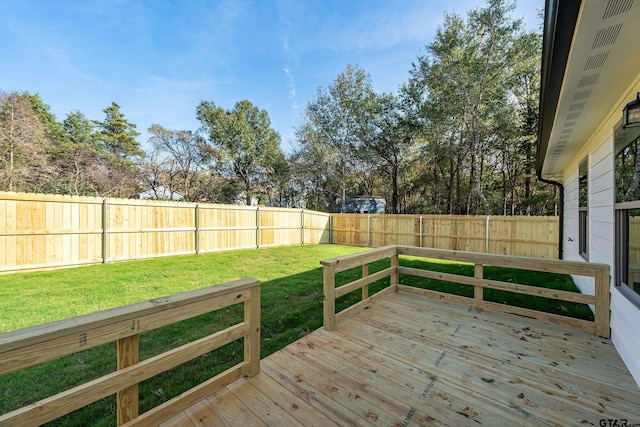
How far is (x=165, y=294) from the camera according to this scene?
4.61 m

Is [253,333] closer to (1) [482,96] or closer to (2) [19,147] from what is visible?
(1) [482,96]

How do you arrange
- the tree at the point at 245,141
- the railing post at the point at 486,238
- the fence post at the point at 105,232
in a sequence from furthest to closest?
the tree at the point at 245,141, the railing post at the point at 486,238, the fence post at the point at 105,232

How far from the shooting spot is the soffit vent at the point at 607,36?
140cm

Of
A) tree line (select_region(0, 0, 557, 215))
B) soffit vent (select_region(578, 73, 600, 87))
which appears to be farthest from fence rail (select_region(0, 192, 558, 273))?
soffit vent (select_region(578, 73, 600, 87))

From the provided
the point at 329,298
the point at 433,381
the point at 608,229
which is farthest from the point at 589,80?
the point at 329,298

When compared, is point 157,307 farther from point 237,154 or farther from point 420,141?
point 237,154

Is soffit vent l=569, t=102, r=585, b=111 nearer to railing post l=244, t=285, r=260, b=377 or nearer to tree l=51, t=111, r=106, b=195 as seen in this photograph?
railing post l=244, t=285, r=260, b=377

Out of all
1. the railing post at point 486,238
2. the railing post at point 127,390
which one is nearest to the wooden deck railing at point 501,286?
the railing post at point 127,390

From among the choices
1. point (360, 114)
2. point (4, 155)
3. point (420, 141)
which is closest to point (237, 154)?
point (360, 114)

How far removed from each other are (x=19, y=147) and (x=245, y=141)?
1168 centimetres

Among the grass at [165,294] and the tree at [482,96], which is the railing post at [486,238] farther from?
the grass at [165,294]

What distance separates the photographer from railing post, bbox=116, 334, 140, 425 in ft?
4.62

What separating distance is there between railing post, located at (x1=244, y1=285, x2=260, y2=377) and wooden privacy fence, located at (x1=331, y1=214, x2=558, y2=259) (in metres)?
9.52

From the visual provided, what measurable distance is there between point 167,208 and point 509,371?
8.94 meters
